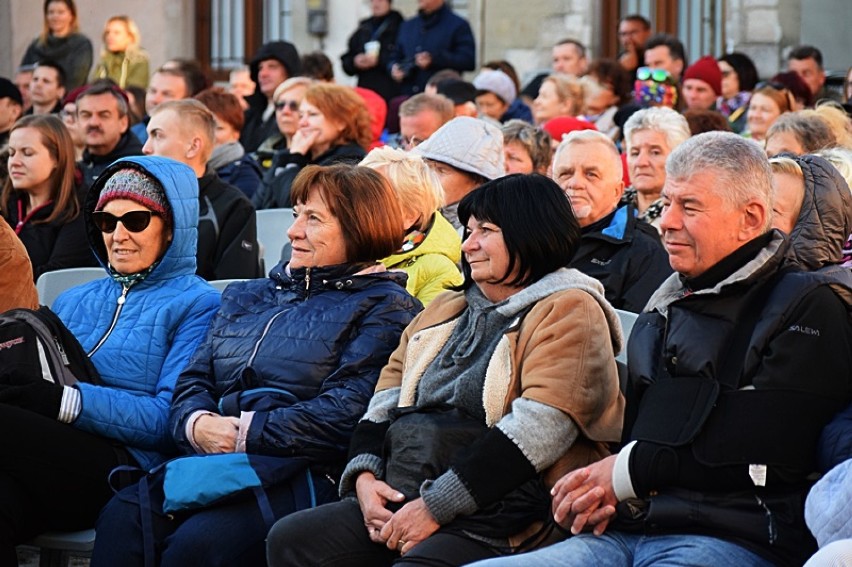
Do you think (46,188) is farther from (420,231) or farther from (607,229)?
(607,229)

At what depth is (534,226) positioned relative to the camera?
14.2 feet

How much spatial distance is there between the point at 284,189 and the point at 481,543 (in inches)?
183

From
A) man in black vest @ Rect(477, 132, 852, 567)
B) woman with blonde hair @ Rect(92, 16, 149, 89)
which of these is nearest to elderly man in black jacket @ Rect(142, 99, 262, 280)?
man in black vest @ Rect(477, 132, 852, 567)

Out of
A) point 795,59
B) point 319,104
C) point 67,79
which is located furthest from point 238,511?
point 67,79

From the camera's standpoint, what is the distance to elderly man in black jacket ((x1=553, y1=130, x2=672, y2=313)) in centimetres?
593

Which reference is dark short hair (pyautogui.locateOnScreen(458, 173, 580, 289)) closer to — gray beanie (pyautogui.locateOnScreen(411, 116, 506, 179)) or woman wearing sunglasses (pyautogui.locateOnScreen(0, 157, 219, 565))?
woman wearing sunglasses (pyautogui.locateOnScreen(0, 157, 219, 565))

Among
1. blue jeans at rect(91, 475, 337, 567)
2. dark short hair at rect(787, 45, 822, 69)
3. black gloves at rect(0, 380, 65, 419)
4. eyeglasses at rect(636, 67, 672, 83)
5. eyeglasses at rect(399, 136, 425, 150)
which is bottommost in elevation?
blue jeans at rect(91, 475, 337, 567)

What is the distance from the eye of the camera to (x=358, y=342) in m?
4.74

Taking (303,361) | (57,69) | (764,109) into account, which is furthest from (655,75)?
(303,361)

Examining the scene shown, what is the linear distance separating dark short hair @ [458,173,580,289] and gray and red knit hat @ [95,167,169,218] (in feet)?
4.85

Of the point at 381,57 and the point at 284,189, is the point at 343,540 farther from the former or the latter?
the point at 381,57

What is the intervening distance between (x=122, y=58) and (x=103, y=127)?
564 cm

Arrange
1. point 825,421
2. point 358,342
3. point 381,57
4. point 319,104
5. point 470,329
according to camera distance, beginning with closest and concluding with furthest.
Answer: point 825,421, point 470,329, point 358,342, point 319,104, point 381,57

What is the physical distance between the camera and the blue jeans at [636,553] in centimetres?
370
